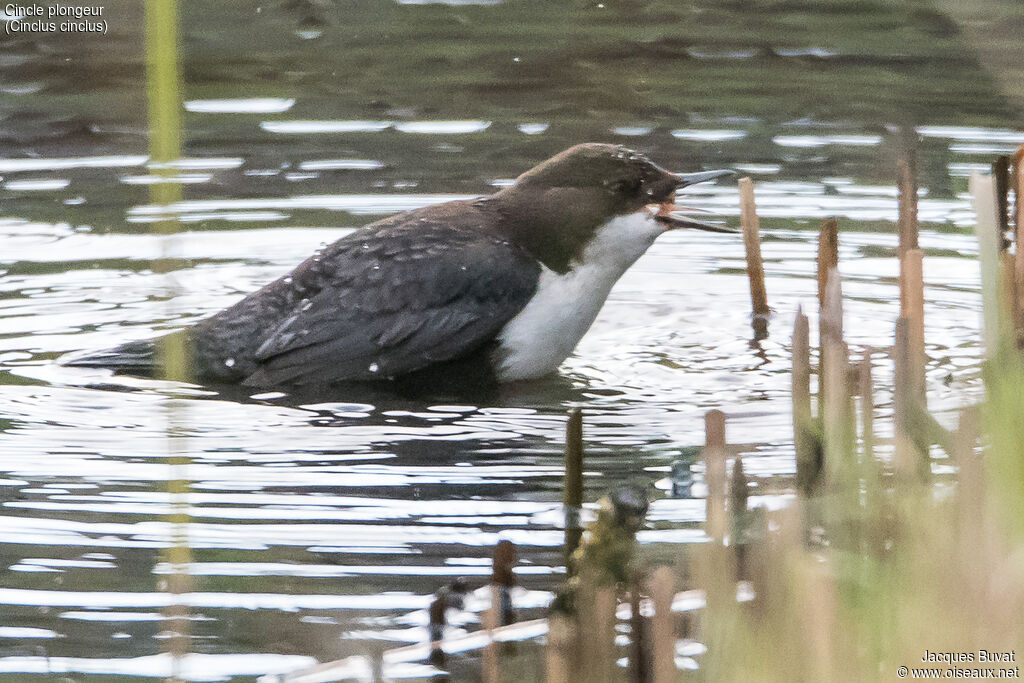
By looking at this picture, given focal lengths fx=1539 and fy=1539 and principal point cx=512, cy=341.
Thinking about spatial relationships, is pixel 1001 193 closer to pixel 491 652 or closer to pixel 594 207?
pixel 594 207

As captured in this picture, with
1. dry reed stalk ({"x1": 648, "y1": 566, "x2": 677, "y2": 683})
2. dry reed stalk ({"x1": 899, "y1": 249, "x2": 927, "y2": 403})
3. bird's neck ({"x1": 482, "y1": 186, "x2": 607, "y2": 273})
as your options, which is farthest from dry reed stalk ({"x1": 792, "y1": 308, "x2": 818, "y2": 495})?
bird's neck ({"x1": 482, "y1": 186, "x2": 607, "y2": 273})

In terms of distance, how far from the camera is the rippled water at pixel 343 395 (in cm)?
366

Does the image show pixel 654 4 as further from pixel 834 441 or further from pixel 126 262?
pixel 834 441

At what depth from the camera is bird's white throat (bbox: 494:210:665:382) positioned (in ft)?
18.2

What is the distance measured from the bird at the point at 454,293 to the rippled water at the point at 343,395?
15 centimetres

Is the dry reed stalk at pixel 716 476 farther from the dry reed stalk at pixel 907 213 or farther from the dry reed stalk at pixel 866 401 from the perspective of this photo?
the dry reed stalk at pixel 907 213

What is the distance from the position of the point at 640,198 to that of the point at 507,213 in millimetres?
499

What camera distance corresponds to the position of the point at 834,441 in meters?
3.28

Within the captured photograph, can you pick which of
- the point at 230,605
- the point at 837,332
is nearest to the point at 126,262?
the point at 230,605

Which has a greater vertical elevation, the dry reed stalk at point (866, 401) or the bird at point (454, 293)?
the bird at point (454, 293)

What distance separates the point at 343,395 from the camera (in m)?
5.47

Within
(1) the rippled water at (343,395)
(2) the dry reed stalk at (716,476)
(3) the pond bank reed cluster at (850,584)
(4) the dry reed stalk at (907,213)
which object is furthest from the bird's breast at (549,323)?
(2) the dry reed stalk at (716,476)

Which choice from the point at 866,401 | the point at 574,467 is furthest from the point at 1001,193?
the point at 574,467

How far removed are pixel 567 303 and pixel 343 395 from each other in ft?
2.86
